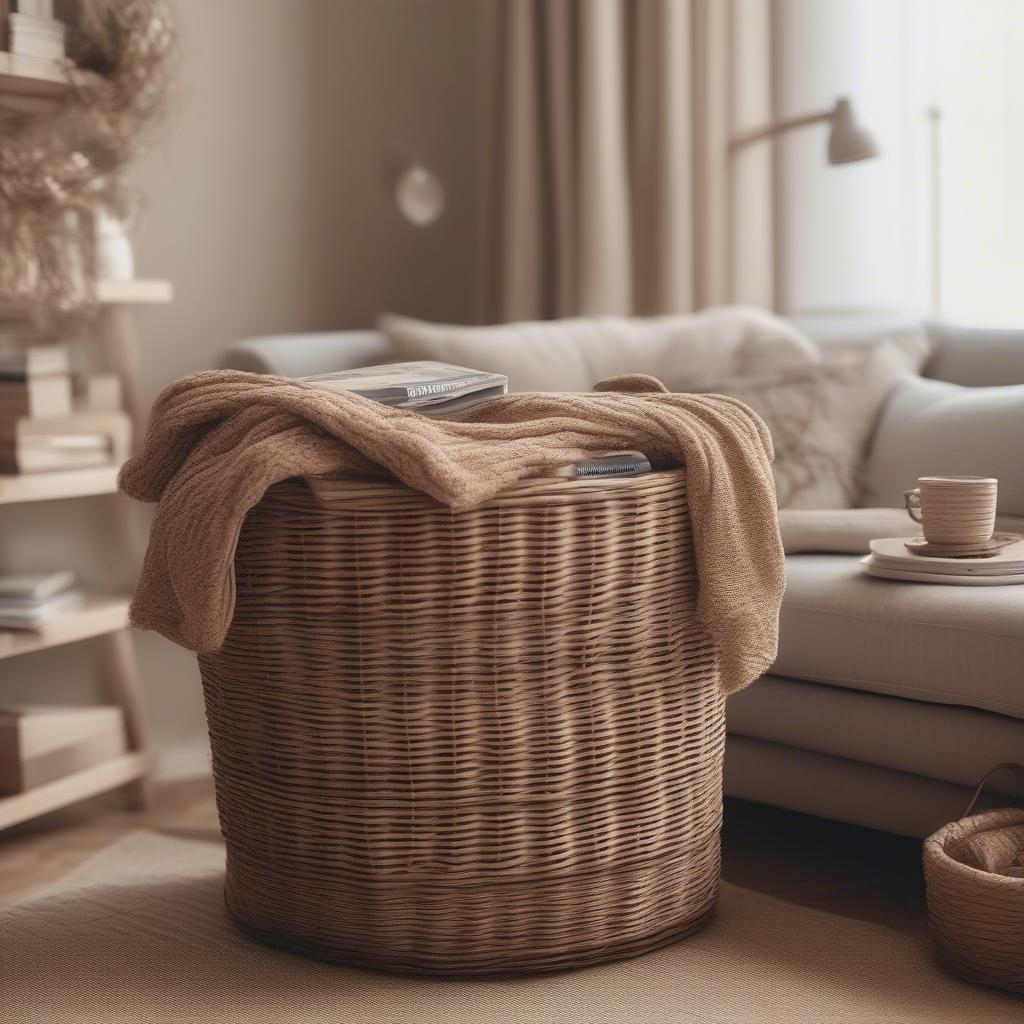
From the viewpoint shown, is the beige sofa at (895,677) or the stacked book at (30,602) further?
the stacked book at (30,602)

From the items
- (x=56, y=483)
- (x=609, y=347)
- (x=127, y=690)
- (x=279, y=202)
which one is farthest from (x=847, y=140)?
(x=127, y=690)

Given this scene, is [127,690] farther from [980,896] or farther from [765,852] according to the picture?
[980,896]

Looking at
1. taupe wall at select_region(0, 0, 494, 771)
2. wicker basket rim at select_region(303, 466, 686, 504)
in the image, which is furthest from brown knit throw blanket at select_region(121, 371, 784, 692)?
taupe wall at select_region(0, 0, 494, 771)

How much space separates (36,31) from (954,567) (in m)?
1.65

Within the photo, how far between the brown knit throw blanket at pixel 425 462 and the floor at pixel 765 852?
1.44 feet

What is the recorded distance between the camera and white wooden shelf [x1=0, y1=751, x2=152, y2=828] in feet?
7.04

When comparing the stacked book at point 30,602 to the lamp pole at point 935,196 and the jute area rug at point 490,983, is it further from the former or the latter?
the lamp pole at point 935,196

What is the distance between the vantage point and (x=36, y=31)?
87.0 inches

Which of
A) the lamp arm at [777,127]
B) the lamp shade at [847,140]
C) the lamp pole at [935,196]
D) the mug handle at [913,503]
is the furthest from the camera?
the lamp pole at [935,196]

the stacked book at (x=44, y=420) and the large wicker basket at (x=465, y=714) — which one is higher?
A: the stacked book at (x=44, y=420)

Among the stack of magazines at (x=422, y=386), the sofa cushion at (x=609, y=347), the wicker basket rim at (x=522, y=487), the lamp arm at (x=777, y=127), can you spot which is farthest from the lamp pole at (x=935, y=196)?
the wicker basket rim at (x=522, y=487)

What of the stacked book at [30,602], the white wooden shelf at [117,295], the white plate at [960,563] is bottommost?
the stacked book at [30,602]

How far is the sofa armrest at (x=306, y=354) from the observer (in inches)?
87.0

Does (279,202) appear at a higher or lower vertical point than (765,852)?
higher
